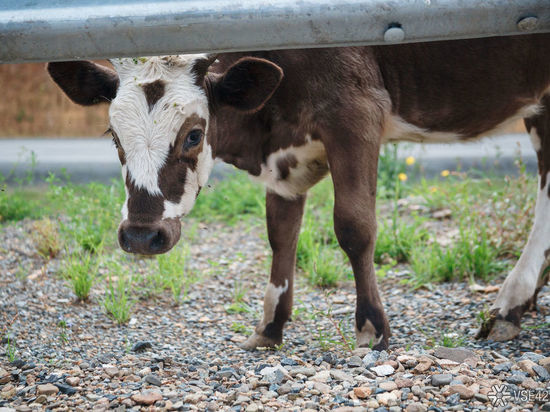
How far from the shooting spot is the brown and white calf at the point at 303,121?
2.95 m

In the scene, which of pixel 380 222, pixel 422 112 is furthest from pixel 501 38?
pixel 380 222

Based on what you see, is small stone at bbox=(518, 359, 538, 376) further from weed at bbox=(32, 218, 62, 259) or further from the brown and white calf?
weed at bbox=(32, 218, 62, 259)

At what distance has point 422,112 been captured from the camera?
3.55 m

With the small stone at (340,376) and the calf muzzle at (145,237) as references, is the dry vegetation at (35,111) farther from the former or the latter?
the small stone at (340,376)

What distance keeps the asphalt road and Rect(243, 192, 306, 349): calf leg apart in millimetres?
3821

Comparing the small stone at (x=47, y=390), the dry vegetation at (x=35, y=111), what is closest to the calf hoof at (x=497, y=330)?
the small stone at (x=47, y=390)

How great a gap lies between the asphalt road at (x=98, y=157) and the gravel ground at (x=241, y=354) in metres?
2.42

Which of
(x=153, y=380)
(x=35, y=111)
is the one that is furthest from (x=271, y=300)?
(x=35, y=111)

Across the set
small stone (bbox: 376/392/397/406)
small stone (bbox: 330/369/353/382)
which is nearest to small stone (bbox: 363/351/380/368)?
small stone (bbox: 330/369/353/382)

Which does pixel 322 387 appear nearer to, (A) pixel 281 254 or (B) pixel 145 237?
(B) pixel 145 237

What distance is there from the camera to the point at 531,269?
3.80 metres

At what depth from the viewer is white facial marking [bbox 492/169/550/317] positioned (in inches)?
145

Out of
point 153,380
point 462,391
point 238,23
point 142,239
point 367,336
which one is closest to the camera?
point 238,23

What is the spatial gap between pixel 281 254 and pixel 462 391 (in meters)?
1.64
